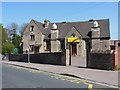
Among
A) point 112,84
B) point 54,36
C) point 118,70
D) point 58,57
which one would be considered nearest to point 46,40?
point 54,36

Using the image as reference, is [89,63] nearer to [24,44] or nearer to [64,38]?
[64,38]

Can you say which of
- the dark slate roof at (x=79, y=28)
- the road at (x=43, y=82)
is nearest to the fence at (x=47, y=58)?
the road at (x=43, y=82)

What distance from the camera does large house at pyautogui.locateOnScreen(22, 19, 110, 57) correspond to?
66562 mm

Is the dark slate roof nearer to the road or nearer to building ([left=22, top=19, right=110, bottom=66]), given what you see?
building ([left=22, top=19, right=110, bottom=66])

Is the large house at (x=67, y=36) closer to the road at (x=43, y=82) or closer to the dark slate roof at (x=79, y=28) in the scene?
the dark slate roof at (x=79, y=28)

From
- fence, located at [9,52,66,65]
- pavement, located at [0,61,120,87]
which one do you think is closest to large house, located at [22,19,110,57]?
fence, located at [9,52,66,65]

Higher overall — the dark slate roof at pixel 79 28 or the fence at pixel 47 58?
the dark slate roof at pixel 79 28

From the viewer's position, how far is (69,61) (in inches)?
1435

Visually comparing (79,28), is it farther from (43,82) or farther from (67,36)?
(43,82)

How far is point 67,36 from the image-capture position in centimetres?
6925

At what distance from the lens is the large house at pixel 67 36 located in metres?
66.6

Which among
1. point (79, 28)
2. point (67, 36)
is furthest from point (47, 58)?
point (79, 28)

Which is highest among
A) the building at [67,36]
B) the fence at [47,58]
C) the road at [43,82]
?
the building at [67,36]

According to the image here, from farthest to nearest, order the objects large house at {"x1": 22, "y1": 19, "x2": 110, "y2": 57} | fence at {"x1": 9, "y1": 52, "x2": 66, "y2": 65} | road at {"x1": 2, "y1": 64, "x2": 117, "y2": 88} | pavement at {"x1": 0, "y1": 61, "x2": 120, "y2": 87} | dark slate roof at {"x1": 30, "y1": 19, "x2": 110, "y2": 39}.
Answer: dark slate roof at {"x1": 30, "y1": 19, "x2": 110, "y2": 39} → large house at {"x1": 22, "y1": 19, "x2": 110, "y2": 57} → fence at {"x1": 9, "y1": 52, "x2": 66, "y2": 65} → pavement at {"x1": 0, "y1": 61, "x2": 120, "y2": 87} → road at {"x1": 2, "y1": 64, "x2": 117, "y2": 88}
